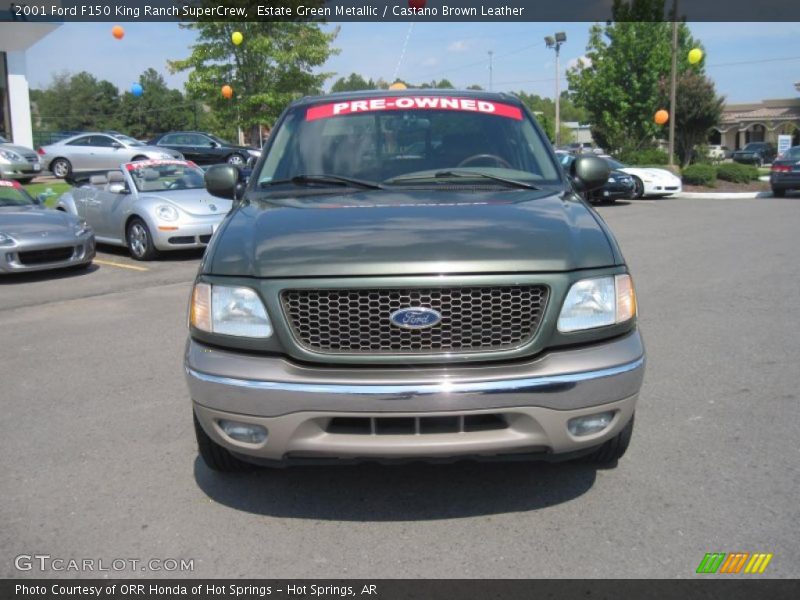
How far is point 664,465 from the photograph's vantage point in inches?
150

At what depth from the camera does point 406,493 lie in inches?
140

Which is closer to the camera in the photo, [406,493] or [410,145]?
[406,493]

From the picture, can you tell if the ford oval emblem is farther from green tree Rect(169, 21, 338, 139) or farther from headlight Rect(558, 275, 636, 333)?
green tree Rect(169, 21, 338, 139)

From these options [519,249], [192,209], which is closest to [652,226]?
[192,209]

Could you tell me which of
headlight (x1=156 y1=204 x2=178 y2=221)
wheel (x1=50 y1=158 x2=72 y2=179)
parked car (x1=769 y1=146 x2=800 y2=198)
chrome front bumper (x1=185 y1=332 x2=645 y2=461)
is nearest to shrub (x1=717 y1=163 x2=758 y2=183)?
parked car (x1=769 y1=146 x2=800 y2=198)

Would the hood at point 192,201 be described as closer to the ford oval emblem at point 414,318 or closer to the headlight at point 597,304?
the ford oval emblem at point 414,318

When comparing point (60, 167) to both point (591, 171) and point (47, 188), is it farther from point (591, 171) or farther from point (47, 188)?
point (591, 171)

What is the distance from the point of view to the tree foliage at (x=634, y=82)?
1171 inches

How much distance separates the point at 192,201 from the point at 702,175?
1928 cm

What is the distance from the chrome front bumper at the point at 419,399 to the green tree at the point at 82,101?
256ft

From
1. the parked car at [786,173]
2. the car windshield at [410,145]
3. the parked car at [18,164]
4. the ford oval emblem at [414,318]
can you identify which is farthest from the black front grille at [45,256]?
the parked car at [786,173]

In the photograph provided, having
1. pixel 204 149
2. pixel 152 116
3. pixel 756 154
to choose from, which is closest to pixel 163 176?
pixel 204 149

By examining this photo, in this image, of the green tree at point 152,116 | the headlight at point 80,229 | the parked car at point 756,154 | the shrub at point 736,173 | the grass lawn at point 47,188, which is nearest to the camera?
the headlight at point 80,229

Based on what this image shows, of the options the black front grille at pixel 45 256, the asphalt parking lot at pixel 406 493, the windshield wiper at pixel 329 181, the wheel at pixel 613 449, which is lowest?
the asphalt parking lot at pixel 406 493
